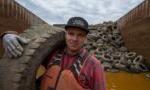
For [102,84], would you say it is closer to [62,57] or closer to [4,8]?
[62,57]

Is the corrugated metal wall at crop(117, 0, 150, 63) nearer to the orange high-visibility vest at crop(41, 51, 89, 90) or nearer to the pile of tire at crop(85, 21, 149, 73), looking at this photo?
the pile of tire at crop(85, 21, 149, 73)

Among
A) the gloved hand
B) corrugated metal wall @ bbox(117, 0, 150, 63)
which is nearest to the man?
the gloved hand

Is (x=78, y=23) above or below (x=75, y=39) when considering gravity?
above

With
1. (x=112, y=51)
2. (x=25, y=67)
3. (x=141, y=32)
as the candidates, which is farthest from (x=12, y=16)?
(x=25, y=67)

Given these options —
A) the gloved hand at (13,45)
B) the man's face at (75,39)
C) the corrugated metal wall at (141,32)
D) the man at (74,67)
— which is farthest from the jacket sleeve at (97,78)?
the corrugated metal wall at (141,32)

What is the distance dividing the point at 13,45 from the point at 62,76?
0.46 m

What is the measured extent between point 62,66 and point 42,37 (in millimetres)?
393

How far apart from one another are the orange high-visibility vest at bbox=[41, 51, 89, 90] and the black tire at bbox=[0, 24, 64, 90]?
129mm

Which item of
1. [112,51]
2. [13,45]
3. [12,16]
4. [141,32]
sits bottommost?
[112,51]

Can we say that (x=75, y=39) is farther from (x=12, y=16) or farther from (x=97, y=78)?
(x=12, y=16)

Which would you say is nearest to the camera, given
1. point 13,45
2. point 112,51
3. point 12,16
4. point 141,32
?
point 13,45

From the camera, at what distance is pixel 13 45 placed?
2678 mm

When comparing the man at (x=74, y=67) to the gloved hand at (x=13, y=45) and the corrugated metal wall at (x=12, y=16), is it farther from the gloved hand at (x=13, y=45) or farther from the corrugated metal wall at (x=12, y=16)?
the corrugated metal wall at (x=12, y=16)

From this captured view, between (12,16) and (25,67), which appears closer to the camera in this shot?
(25,67)
